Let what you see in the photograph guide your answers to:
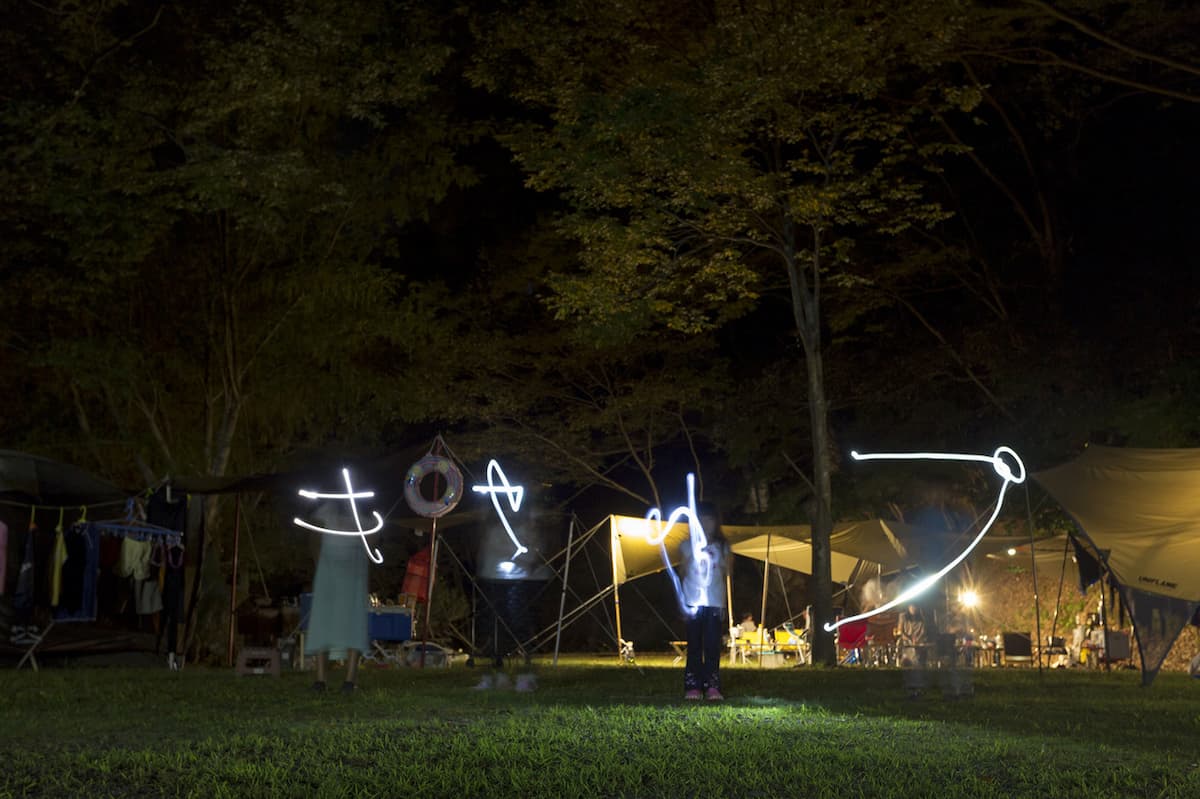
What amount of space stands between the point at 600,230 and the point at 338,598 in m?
8.63

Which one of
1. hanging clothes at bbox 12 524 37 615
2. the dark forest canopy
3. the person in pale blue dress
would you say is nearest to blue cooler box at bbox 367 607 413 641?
hanging clothes at bbox 12 524 37 615

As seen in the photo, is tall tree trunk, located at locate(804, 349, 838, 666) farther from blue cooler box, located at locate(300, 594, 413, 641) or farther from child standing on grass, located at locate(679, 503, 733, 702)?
child standing on grass, located at locate(679, 503, 733, 702)

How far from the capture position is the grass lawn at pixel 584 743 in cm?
571

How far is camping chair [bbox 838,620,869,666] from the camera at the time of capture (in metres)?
21.7

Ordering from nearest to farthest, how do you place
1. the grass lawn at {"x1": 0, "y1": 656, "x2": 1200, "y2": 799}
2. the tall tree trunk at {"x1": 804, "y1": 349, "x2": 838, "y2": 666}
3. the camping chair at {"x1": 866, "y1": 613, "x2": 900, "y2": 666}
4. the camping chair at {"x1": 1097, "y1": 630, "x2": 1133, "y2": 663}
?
1. the grass lawn at {"x1": 0, "y1": 656, "x2": 1200, "y2": 799}
2. the camping chair at {"x1": 1097, "y1": 630, "x2": 1133, "y2": 663}
3. the tall tree trunk at {"x1": 804, "y1": 349, "x2": 838, "y2": 666}
4. the camping chair at {"x1": 866, "y1": 613, "x2": 900, "y2": 666}

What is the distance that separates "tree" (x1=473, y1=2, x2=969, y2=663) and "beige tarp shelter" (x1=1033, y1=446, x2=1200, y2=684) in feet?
15.4

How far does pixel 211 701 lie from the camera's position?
9.75 m

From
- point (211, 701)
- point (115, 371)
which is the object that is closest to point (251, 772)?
point (211, 701)

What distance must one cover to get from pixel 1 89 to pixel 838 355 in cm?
1394

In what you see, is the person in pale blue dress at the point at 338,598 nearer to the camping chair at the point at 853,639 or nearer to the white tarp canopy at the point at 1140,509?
the white tarp canopy at the point at 1140,509

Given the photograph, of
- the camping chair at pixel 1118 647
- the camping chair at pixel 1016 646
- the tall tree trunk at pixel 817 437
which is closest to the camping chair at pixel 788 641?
the tall tree trunk at pixel 817 437

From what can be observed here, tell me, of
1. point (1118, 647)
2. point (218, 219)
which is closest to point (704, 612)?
point (1118, 647)

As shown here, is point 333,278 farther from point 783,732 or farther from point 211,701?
point 783,732

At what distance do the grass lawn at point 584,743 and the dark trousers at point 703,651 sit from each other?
0.33 meters
